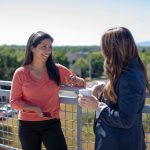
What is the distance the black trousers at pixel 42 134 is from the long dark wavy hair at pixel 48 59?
1.49 ft

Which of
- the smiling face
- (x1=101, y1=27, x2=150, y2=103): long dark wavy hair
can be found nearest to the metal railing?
the smiling face

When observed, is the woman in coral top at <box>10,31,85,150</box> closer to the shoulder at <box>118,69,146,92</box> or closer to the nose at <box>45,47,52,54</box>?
the nose at <box>45,47,52,54</box>

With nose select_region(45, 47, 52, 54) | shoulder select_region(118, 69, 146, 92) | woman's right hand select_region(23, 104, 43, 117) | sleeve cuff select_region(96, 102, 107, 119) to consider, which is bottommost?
woman's right hand select_region(23, 104, 43, 117)

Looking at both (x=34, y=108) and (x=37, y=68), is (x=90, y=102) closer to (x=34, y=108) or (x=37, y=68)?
(x=34, y=108)

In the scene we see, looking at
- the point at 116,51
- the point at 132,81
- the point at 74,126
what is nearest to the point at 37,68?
the point at 74,126

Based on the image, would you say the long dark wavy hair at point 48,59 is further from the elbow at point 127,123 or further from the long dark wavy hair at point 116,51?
the elbow at point 127,123

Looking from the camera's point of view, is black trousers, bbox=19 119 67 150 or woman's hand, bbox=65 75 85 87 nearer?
black trousers, bbox=19 119 67 150

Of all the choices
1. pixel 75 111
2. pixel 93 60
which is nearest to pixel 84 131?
pixel 75 111

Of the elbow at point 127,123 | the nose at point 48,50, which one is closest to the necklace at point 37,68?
the nose at point 48,50

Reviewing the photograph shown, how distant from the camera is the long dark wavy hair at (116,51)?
266 centimetres

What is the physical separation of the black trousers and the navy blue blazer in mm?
920

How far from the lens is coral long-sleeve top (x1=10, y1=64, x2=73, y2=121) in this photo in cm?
377

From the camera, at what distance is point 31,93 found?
3.78 m

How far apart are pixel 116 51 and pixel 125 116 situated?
1.52 ft
